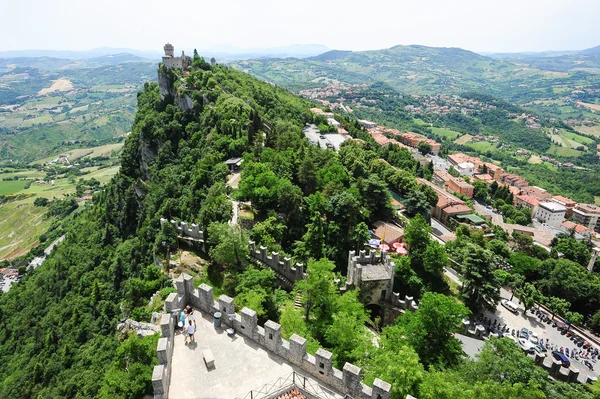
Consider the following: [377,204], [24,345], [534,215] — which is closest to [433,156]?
[534,215]

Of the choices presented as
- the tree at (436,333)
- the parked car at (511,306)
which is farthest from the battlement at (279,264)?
the parked car at (511,306)

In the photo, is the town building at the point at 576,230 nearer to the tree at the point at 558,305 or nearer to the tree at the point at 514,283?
the tree at the point at 558,305

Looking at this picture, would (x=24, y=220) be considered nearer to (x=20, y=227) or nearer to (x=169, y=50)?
(x=20, y=227)

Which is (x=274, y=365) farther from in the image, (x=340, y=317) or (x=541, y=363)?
(x=541, y=363)

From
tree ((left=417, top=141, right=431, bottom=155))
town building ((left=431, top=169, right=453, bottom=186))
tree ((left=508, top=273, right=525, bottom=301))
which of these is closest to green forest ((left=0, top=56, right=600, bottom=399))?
tree ((left=508, top=273, right=525, bottom=301))

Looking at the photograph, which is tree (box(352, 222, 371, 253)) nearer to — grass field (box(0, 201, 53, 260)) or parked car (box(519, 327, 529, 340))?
parked car (box(519, 327, 529, 340))

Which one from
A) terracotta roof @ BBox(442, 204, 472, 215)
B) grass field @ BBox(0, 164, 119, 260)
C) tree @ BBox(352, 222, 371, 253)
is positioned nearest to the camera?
tree @ BBox(352, 222, 371, 253)

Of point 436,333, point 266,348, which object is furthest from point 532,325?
point 266,348
